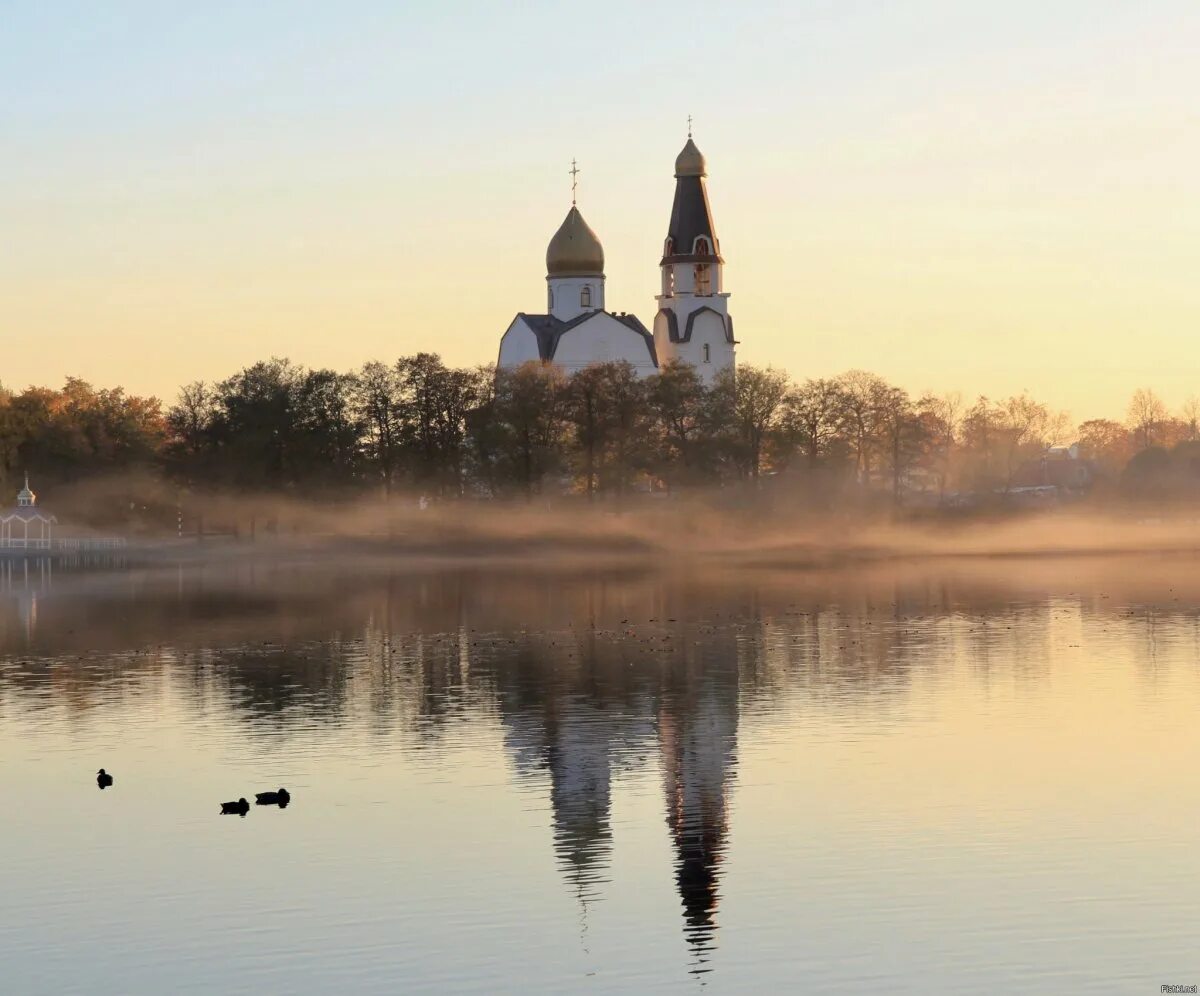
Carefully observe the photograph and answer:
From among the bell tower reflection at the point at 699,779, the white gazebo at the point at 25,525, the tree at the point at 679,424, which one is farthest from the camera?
the white gazebo at the point at 25,525

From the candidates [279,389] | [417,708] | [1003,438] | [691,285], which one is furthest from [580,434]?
[417,708]

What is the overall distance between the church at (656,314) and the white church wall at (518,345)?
82 mm

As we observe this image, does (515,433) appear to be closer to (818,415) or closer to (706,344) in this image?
(818,415)

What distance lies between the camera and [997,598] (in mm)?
73812

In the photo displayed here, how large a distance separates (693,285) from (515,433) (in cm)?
5187

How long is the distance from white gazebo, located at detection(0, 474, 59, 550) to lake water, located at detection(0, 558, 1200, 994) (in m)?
82.4

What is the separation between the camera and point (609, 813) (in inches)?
1170

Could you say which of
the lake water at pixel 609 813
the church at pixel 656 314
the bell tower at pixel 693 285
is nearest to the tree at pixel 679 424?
the church at pixel 656 314

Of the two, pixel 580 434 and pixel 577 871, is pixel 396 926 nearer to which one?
pixel 577 871

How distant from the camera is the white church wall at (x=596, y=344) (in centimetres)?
16212

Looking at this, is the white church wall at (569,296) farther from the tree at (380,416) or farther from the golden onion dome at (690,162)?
the tree at (380,416)

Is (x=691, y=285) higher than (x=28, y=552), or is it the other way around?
(x=691, y=285)

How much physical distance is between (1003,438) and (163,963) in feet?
540

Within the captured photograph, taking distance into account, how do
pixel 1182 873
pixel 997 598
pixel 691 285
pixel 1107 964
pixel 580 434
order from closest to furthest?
1. pixel 1107 964
2. pixel 1182 873
3. pixel 997 598
4. pixel 580 434
5. pixel 691 285
